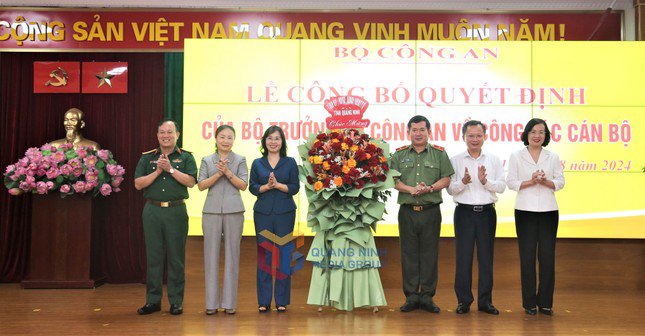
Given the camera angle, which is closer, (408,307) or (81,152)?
(408,307)

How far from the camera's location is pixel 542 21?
6.26 m

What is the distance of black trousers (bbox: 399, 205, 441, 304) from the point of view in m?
4.50

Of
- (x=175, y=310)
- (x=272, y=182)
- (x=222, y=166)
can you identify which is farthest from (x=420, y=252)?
(x=175, y=310)

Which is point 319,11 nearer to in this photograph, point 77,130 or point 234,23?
point 234,23

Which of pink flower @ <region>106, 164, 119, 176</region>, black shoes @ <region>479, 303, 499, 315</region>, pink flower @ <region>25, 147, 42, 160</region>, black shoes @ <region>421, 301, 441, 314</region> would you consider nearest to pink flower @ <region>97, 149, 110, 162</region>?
pink flower @ <region>106, 164, 119, 176</region>

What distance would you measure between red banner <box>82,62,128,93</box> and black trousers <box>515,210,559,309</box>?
166 inches

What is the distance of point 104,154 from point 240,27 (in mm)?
1889

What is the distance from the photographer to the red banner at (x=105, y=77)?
6.33 m

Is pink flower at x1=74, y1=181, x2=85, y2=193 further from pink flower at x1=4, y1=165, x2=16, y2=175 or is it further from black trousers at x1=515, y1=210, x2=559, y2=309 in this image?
black trousers at x1=515, y1=210, x2=559, y2=309

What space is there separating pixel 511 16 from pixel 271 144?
327cm

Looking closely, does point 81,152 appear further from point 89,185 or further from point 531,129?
point 531,129

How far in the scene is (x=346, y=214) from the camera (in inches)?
173

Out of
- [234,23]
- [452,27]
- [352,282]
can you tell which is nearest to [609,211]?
[452,27]

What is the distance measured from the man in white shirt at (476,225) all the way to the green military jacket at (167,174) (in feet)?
6.56
